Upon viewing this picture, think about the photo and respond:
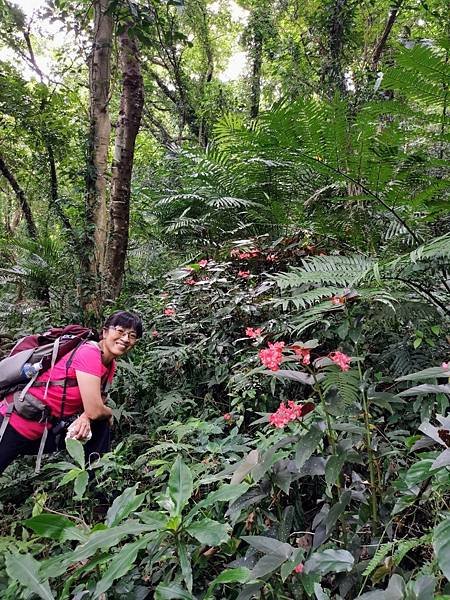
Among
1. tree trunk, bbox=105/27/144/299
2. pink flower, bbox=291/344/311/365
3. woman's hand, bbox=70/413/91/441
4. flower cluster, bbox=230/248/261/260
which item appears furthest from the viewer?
tree trunk, bbox=105/27/144/299

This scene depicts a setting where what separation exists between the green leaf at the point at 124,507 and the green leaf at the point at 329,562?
1.66ft

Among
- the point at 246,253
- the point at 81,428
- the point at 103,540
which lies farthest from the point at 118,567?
the point at 246,253

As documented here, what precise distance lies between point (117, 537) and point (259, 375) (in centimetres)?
142

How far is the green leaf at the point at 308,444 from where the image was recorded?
127 cm

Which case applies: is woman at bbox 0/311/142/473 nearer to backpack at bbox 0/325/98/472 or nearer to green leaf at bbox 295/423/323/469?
backpack at bbox 0/325/98/472

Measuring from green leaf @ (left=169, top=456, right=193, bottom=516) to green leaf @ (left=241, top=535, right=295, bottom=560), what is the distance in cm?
19

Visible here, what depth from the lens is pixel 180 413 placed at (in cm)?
273

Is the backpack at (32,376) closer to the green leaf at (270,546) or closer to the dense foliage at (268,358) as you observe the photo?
the dense foliage at (268,358)

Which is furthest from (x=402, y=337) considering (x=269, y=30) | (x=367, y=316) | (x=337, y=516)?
(x=269, y=30)

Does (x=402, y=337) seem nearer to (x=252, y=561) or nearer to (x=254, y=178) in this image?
(x=252, y=561)

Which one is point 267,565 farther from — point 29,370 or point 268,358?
point 29,370

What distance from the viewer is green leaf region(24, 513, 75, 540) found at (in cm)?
121

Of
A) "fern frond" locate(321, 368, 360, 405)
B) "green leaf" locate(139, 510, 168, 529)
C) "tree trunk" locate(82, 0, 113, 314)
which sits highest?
"tree trunk" locate(82, 0, 113, 314)

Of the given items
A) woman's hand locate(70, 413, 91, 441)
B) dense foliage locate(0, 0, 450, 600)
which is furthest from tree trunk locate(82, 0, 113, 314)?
woman's hand locate(70, 413, 91, 441)
